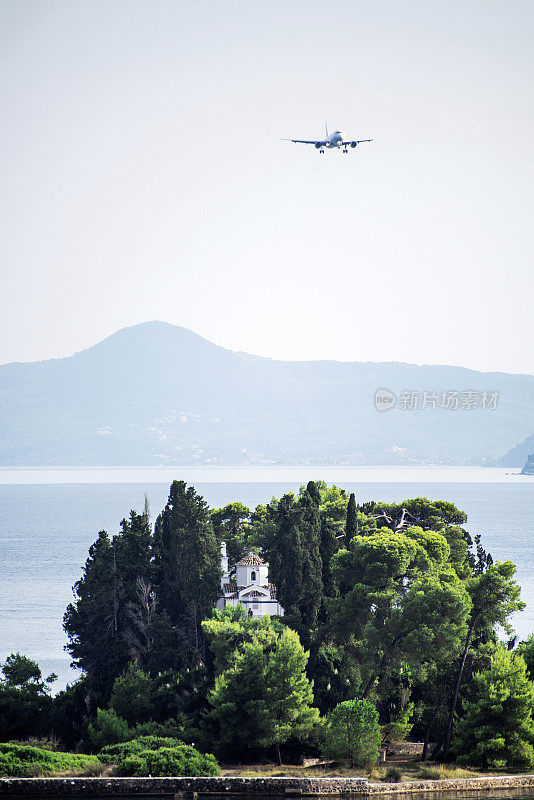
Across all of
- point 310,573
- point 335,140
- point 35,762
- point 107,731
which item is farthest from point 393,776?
point 335,140

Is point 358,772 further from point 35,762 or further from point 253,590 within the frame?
point 253,590

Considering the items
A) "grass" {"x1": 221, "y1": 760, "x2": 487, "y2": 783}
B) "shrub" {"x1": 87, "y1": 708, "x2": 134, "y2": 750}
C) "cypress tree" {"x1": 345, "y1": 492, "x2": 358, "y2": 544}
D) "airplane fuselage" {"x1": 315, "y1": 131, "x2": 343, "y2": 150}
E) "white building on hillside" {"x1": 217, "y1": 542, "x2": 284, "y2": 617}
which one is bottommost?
"grass" {"x1": 221, "y1": 760, "x2": 487, "y2": 783}

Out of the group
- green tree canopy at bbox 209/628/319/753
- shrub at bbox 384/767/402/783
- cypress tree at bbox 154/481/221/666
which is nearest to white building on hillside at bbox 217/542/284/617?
cypress tree at bbox 154/481/221/666

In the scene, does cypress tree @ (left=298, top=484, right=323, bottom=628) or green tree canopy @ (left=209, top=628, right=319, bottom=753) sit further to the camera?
cypress tree @ (left=298, top=484, right=323, bottom=628)

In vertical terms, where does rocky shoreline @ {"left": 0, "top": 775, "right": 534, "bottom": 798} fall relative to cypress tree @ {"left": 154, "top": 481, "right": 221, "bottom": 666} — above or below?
below

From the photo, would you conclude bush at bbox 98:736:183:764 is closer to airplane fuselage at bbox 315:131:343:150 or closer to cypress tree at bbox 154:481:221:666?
cypress tree at bbox 154:481:221:666

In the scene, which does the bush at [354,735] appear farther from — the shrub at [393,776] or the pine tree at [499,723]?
the pine tree at [499,723]

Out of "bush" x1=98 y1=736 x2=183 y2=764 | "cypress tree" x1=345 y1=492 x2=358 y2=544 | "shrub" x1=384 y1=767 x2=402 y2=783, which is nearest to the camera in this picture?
"shrub" x1=384 y1=767 x2=402 y2=783
